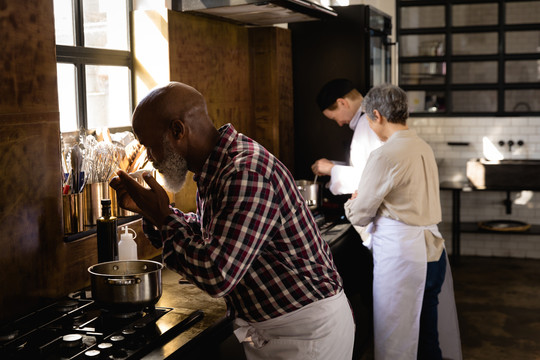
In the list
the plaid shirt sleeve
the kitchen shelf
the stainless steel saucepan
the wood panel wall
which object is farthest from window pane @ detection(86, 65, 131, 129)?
the kitchen shelf

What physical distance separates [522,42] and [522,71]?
31 cm

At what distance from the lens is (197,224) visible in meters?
2.08

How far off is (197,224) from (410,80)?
556cm

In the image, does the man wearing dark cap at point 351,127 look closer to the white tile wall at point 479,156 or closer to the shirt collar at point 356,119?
the shirt collar at point 356,119

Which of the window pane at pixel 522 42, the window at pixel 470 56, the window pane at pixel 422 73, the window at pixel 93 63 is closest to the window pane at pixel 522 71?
the window at pixel 470 56

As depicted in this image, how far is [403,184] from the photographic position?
133 inches

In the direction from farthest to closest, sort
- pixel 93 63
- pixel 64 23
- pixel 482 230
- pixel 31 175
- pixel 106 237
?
1. pixel 482 230
2. pixel 93 63
3. pixel 64 23
4. pixel 106 237
5. pixel 31 175

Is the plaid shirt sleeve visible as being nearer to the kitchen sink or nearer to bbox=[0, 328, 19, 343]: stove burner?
bbox=[0, 328, 19, 343]: stove burner

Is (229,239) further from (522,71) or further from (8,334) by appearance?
(522,71)

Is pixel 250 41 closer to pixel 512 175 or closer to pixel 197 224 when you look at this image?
pixel 197 224

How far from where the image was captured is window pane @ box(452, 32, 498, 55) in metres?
6.93

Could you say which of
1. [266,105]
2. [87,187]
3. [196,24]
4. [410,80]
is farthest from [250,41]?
[410,80]

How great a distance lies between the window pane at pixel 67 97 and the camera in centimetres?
296

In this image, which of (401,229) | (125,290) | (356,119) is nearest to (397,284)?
(401,229)
